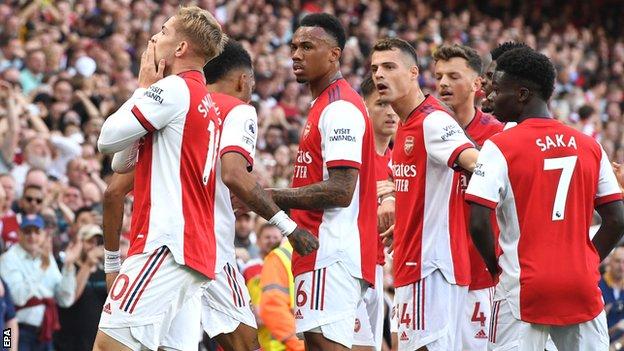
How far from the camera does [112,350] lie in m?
6.68

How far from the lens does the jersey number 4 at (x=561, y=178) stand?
23.1 ft

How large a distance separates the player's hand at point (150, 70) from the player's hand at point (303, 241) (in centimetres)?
123

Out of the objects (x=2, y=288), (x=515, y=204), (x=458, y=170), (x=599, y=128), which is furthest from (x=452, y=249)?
(x=599, y=128)

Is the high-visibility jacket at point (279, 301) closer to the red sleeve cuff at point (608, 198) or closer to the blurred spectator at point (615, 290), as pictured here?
the red sleeve cuff at point (608, 198)

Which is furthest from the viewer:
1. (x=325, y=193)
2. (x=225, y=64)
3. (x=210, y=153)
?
(x=225, y=64)

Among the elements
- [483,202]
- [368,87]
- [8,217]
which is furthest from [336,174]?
[8,217]

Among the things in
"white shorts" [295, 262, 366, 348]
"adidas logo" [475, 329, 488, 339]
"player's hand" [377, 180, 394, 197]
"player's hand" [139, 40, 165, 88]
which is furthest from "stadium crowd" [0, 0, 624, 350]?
"player's hand" [139, 40, 165, 88]

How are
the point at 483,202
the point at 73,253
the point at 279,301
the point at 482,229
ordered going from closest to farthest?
1. the point at 483,202
2. the point at 482,229
3. the point at 279,301
4. the point at 73,253

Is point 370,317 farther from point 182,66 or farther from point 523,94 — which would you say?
point 182,66

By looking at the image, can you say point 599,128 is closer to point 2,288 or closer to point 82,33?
point 82,33

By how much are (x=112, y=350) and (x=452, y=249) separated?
2671 mm

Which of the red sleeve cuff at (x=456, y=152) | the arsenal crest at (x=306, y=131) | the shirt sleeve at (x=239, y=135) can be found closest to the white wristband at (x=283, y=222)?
the shirt sleeve at (x=239, y=135)

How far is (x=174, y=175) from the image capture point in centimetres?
685

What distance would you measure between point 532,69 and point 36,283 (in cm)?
565
